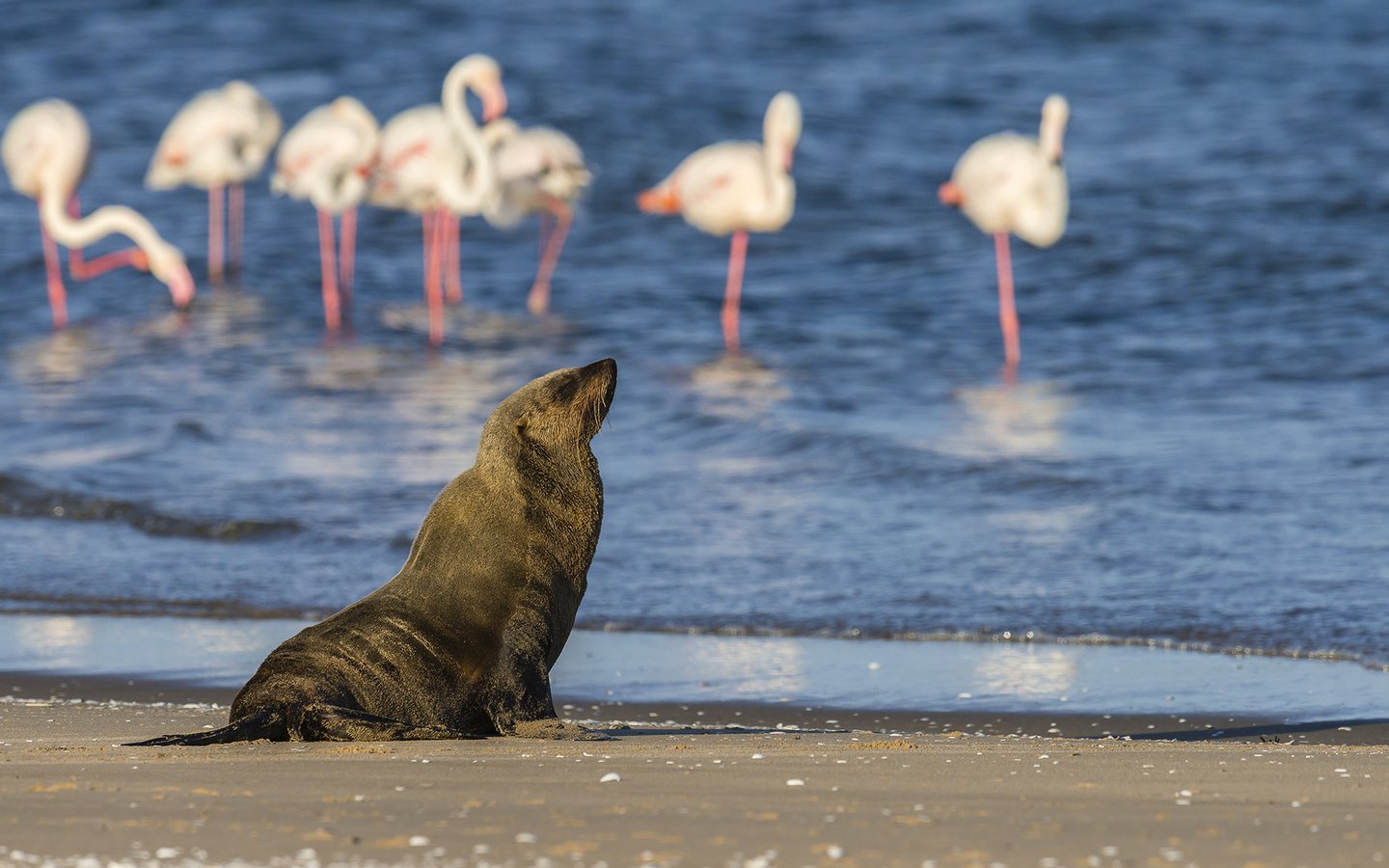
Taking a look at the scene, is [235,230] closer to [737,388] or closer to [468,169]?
[468,169]

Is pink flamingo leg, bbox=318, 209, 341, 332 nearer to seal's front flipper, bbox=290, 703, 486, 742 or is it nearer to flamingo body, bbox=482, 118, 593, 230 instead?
flamingo body, bbox=482, 118, 593, 230

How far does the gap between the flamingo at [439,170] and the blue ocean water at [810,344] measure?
0.61 meters

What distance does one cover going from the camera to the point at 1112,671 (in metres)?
7.06

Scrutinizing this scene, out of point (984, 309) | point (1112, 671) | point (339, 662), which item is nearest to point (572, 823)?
point (339, 662)

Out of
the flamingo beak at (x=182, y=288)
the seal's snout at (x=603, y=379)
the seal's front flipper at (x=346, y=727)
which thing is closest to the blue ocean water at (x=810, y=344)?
the flamingo beak at (x=182, y=288)

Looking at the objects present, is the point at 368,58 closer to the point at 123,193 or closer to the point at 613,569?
the point at 123,193

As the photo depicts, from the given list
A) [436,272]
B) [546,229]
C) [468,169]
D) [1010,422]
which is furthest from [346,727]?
[546,229]

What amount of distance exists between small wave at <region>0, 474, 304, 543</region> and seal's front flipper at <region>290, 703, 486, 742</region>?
472cm

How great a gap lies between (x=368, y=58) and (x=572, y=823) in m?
24.4

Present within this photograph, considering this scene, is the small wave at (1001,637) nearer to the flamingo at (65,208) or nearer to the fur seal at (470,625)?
the fur seal at (470,625)

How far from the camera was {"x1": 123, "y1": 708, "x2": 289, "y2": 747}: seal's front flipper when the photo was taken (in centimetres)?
515

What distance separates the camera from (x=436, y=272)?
1761 centimetres

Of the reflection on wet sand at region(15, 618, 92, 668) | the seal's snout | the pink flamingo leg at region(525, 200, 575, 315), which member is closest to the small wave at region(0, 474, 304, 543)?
the reflection on wet sand at region(15, 618, 92, 668)

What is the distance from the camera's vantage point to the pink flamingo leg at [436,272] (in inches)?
660
